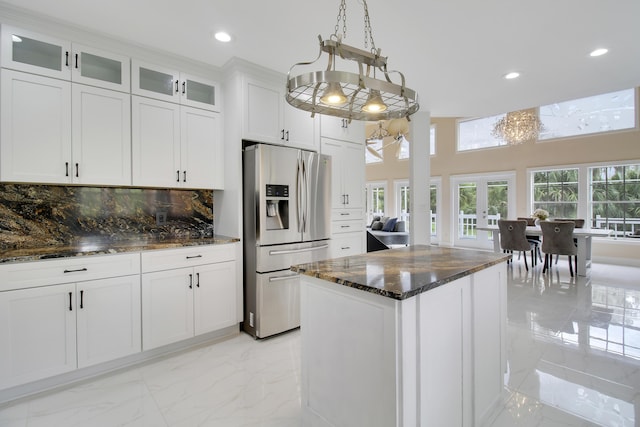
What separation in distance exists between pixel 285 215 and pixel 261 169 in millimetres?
500

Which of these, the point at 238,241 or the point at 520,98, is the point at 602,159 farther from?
the point at 238,241

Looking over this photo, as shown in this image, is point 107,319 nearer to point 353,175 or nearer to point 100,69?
point 100,69

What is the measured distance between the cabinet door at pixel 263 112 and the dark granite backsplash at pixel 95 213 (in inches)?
35.0

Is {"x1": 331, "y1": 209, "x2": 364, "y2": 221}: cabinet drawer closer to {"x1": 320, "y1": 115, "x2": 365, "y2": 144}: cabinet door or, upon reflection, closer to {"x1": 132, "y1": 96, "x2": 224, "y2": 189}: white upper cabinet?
{"x1": 320, "y1": 115, "x2": 365, "y2": 144}: cabinet door

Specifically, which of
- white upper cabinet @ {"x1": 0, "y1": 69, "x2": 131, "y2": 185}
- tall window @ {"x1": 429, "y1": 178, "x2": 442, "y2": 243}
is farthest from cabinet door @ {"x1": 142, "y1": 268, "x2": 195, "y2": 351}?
tall window @ {"x1": 429, "y1": 178, "x2": 442, "y2": 243}

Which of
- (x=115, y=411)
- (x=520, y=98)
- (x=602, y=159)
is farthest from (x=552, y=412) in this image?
(x=602, y=159)

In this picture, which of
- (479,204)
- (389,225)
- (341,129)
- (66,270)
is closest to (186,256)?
(66,270)

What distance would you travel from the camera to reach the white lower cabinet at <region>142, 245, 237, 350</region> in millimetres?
2475

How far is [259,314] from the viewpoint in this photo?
→ 2842mm

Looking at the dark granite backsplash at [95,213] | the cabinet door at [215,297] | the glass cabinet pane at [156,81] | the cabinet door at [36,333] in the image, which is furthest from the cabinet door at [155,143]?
the cabinet door at [36,333]

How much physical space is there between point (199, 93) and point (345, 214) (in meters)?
2.04

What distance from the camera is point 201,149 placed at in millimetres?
3006

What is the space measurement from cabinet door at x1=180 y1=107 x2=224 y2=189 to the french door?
661 centimetres

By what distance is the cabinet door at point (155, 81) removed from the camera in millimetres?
2639
